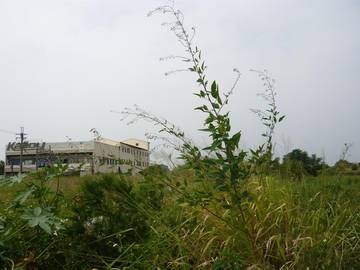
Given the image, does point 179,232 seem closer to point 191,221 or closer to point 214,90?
point 191,221

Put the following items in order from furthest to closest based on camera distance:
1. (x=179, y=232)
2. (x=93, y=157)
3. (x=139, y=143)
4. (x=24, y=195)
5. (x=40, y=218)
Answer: (x=139, y=143)
(x=93, y=157)
(x=179, y=232)
(x=24, y=195)
(x=40, y=218)

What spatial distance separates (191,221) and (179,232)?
0.11 metres

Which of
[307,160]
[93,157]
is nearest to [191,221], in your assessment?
[93,157]

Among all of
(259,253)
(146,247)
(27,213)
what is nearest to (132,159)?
(146,247)

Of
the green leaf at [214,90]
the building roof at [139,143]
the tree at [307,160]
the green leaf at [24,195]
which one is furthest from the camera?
the tree at [307,160]

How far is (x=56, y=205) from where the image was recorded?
304 centimetres

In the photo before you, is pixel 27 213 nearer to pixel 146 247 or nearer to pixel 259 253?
pixel 146 247

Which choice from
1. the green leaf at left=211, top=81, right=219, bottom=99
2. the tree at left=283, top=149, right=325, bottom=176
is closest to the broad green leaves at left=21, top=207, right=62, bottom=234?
the green leaf at left=211, top=81, right=219, bottom=99

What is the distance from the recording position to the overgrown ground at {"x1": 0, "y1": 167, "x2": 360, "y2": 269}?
2605 mm

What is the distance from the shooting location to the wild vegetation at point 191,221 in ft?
8.26

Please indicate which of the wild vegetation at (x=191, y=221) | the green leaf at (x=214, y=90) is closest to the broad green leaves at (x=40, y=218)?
the wild vegetation at (x=191, y=221)

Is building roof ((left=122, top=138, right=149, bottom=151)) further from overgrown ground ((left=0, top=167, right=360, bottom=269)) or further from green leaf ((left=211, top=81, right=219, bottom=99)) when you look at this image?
green leaf ((left=211, top=81, right=219, bottom=99))

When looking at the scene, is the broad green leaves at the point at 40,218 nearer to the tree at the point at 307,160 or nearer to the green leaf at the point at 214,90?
the green leaf at the point at 214,90

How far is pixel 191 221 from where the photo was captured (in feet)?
10.1
